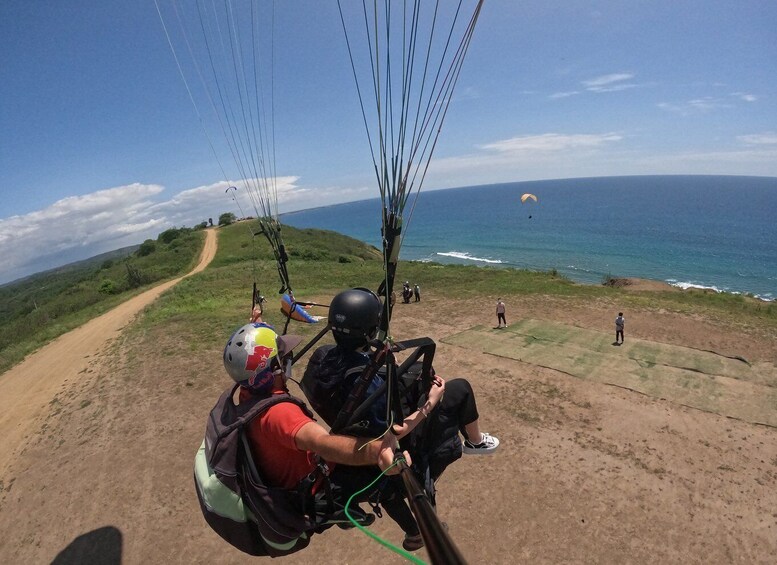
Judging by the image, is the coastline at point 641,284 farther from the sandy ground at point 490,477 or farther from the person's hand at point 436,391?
the person's hand at point 436,391

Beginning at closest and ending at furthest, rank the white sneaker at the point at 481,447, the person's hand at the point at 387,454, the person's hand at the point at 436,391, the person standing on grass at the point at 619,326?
the person's hand at the point at 387,454, the person's hand at the point at 436,391, the white sneaker at the point at 481,447, the person standing on grass at the point at 619,326

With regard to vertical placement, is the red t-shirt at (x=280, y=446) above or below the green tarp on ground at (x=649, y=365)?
above

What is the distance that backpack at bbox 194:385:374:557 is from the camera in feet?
8.80

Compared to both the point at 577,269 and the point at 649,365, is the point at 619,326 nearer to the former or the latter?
the point at 649,365

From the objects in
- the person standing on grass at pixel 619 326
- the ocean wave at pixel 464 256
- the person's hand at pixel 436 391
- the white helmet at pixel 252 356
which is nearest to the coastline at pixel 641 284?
the person standing on grass at pixel 619 326

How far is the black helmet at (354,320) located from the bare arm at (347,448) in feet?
3.19

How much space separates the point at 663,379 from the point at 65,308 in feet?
120

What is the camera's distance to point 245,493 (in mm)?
2787

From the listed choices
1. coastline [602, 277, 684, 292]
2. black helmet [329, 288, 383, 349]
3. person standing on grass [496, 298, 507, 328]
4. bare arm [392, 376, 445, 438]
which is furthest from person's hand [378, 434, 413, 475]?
coastline [602, 277, 684, 292]

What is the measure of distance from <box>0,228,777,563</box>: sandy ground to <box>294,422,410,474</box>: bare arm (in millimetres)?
4130

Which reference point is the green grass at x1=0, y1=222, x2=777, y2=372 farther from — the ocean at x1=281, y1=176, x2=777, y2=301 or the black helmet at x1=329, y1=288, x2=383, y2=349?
the black helmet at x1=329, y1=288, x2=383, y2=349

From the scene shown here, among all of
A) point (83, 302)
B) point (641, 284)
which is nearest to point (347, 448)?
point (83, 302)

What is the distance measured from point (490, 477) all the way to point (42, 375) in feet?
51.0

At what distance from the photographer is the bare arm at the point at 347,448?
2420 millimetres
